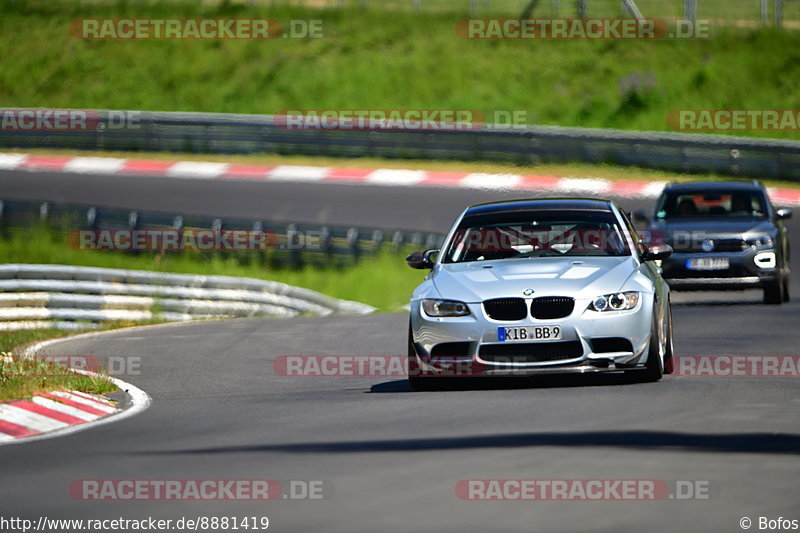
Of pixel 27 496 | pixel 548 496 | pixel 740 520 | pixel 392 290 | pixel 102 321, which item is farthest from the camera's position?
pixel 392 290

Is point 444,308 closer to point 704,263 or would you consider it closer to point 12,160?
point 704,263

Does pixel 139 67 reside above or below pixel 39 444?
above

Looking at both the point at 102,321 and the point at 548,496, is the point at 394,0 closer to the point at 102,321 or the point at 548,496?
the point at 102,321

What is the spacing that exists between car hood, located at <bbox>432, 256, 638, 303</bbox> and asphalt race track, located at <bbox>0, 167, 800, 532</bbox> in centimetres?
72

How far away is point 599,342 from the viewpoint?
10.7 metres

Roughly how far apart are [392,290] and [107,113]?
1461 cm

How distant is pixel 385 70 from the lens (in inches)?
→ 1662

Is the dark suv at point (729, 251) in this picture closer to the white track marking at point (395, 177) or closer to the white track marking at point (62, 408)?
the white track marking at point (62, 408)

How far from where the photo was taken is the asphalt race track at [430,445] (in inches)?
262

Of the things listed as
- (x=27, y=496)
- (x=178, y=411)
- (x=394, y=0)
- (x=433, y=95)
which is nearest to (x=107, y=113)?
(x=433, y=95)
